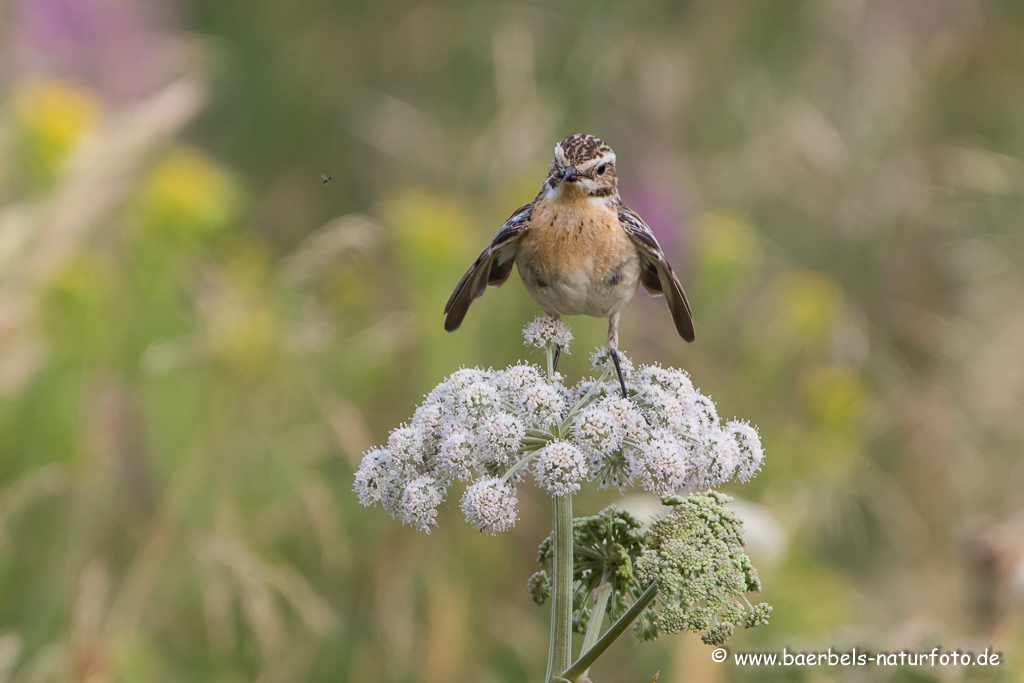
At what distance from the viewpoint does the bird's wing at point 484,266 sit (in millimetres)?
2082

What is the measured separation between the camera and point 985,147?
682cm

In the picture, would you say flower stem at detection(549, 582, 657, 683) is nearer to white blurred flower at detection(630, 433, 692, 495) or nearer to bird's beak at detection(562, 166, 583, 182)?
white blurred flower at detection(630, 433, 692, 495)

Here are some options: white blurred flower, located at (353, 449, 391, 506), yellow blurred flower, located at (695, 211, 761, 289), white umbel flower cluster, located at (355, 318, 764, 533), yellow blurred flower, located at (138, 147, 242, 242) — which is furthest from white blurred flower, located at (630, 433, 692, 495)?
yellow blurred flower, located at (695, 211, 761, 289)

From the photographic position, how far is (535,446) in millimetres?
1778

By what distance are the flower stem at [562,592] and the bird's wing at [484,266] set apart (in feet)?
1.54

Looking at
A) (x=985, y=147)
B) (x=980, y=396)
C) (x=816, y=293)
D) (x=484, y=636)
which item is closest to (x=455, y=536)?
(x=484, y=636)

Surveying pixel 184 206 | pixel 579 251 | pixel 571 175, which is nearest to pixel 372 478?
pixel 579 251

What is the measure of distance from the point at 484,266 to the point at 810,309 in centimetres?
325

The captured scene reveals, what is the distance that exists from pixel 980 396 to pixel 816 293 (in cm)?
107

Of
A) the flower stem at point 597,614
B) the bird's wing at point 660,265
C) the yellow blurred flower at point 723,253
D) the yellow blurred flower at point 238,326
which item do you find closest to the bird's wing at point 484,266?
the bird's wing at point 660,265

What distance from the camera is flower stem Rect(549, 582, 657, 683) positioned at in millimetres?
1624

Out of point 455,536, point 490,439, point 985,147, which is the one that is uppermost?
point 985,147

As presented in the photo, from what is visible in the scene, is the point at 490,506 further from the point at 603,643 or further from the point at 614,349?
the point at 614,349

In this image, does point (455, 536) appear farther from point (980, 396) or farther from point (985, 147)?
point (985, 147)
